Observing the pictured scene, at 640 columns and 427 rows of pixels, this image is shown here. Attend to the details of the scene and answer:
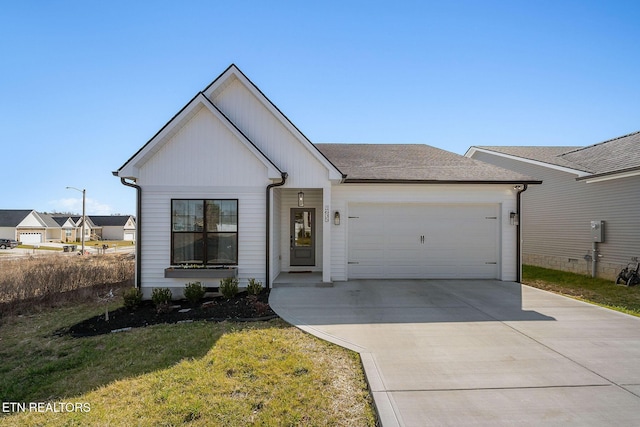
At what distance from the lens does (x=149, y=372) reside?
425 centimetres

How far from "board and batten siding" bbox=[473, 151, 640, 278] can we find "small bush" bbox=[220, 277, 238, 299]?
42.0 ft

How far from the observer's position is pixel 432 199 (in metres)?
10.3

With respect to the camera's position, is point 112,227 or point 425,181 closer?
point 425,181

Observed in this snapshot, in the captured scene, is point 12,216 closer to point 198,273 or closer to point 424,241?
point 198,273

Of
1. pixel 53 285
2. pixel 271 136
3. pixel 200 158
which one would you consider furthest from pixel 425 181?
pixel 53 285

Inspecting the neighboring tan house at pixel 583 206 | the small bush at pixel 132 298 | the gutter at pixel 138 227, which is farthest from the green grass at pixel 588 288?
the gutter at pixel 138 227

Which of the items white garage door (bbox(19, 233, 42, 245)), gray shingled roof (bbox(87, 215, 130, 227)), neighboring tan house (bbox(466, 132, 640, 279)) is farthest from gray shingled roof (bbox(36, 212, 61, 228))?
neighboring tan house (bbox(466, 132, 640, 279))

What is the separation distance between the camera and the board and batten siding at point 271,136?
9.23m

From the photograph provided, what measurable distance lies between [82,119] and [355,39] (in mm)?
11530

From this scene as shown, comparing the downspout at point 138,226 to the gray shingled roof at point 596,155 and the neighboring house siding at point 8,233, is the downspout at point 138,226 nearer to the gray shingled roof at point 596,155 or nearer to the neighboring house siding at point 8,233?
the gray shingled roof at point 596,155

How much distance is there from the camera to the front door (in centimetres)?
1110

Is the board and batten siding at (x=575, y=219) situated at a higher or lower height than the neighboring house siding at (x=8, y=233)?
higher

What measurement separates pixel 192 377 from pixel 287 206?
738cm

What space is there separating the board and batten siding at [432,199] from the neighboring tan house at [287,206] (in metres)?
0.03
